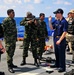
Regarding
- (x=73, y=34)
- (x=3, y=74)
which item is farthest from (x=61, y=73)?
(x=73, y=34)

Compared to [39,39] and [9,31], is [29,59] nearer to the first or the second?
[39,39]

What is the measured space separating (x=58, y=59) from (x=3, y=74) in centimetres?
200

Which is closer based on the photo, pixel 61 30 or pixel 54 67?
pixel 61 30

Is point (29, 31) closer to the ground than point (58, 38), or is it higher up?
higher up

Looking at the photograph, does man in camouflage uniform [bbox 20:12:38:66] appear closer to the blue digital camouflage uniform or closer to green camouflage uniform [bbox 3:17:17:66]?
green camouflage uniform [bbox 3:17:17:66]

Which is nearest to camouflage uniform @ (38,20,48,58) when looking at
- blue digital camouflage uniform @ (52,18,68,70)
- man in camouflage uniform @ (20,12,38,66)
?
man in camouflage uniform @ (20,12,38,66)

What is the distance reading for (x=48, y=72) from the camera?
325 inches


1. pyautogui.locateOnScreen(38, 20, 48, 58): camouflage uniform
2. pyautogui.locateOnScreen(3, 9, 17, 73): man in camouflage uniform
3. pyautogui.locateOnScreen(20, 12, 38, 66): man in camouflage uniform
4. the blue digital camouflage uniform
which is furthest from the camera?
pyautogui.locateOnScreen(38, 20, 48, 58): camouflage uniform

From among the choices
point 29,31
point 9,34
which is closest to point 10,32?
point 9,34

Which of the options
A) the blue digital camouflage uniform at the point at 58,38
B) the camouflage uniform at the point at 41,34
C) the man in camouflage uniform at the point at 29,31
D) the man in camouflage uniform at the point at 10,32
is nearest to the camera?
the blue digital camouflage uniform at the point at 58,38

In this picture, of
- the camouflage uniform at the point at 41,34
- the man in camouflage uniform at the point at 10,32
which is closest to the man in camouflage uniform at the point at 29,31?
the man in camouflage uniform at the point at 10,32

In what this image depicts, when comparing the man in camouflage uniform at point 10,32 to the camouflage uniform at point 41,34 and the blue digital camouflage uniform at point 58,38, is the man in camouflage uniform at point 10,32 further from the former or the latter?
the camouflage uniform at point 41,34

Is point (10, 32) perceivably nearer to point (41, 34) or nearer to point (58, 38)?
point (58, 38)

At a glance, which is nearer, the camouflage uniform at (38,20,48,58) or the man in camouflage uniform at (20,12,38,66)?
the man in camouflage uniform at (20,12,38,66)
